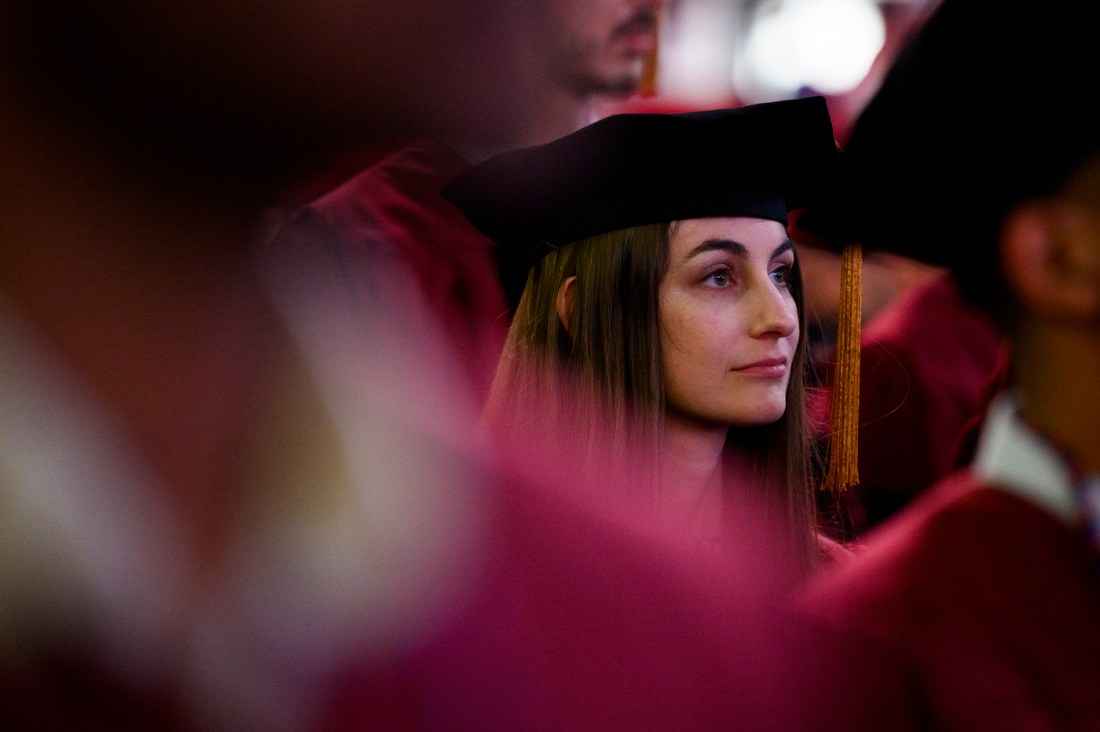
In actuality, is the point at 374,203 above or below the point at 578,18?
below

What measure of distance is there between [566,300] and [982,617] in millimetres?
837

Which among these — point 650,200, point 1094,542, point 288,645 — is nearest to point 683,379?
point 650,200

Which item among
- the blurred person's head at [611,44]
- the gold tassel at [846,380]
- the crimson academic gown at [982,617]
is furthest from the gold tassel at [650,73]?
the crimson academic gown at [982,617]

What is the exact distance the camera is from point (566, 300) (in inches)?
50.0

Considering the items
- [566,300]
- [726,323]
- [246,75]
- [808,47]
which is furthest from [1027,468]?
[808,47]

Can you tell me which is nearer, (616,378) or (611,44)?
(611,44)

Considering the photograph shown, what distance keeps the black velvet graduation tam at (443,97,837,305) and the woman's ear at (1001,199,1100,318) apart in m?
0.61

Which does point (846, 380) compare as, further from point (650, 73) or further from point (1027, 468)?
point (1027, 468)

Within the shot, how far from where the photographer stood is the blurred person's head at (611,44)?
0.88m

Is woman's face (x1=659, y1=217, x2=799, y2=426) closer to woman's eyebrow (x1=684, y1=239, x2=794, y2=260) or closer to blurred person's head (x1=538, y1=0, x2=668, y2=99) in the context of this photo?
woman's eyebrow (x1=684, y1=239, x2=794, y2=260)

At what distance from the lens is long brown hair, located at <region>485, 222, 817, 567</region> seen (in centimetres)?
117

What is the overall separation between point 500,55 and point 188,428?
17 cm

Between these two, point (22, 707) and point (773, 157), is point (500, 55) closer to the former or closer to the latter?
point (22, 707)

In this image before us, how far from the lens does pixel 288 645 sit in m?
0.41
